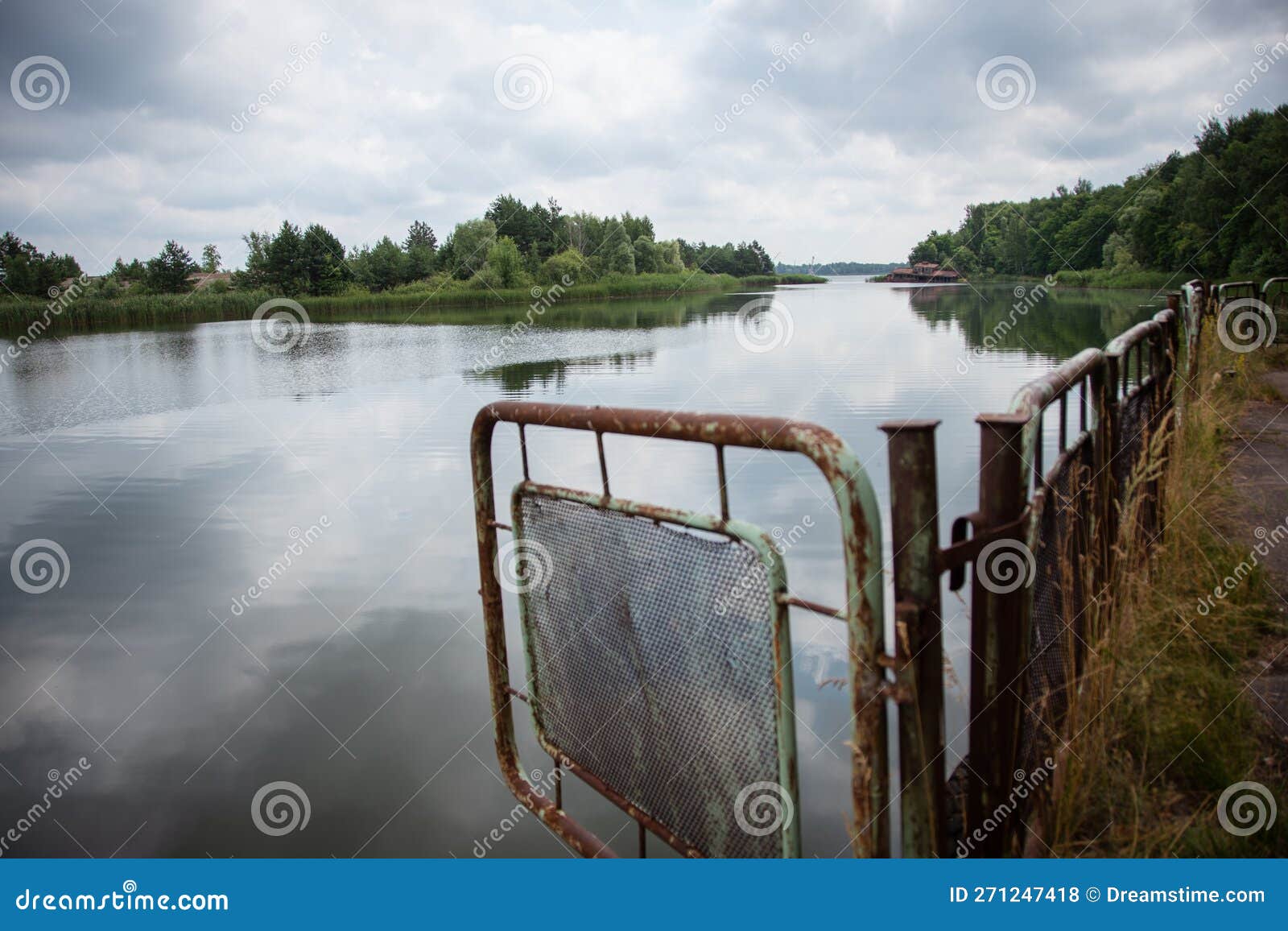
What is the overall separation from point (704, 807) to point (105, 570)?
286 inches

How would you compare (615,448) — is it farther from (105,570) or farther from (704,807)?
(704,807)

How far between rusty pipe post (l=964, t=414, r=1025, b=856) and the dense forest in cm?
6779

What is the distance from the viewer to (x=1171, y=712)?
296cm

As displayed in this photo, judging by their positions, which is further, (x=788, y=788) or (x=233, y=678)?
(x=233, y=678)

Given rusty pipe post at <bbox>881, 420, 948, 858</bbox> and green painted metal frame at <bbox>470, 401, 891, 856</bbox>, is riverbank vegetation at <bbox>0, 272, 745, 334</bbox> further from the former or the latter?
rusty pipe post at <bbox>881, 420, 948, 858</bbox>

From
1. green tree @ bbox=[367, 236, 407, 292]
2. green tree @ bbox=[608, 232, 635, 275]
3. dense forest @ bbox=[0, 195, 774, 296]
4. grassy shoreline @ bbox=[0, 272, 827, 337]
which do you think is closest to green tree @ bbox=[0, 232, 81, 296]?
dense forest @ bbox=[0, 195, 774, 296]

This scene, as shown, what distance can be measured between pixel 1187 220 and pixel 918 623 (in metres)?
68.2

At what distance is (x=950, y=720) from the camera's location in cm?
429

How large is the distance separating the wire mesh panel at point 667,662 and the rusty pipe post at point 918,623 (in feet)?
0.85

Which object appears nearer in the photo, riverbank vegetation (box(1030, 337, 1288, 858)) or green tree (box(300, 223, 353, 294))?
riverbank vegetation (box(1030, 337, 1288, 858))

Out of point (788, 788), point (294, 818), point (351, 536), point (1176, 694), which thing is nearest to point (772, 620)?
point (788, 788)

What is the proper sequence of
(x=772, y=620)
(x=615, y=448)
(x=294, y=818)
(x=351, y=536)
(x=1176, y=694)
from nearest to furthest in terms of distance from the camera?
(x=772, y=620) → (x=1176, y=694) → (x=294, y=818) → (x=351, y=536) → (x=615, y=448)

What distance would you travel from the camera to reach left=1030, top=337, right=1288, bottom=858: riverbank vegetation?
95.3 inches

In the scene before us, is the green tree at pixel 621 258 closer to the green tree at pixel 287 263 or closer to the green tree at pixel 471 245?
the green tree at pixel 471 245
